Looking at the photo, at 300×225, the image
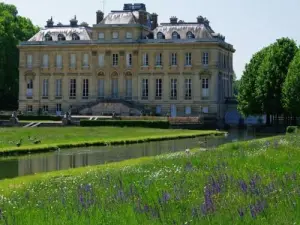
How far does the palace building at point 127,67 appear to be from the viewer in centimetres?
7844

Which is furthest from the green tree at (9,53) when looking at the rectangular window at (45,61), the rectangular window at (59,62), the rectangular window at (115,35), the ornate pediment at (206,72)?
the ornate pediment at (206,72)

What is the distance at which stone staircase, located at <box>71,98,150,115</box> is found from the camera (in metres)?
77.0

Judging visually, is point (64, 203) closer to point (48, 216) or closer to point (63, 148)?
point (48, 216)

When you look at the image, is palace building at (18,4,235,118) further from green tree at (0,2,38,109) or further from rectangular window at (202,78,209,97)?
green tree at (0,2,38,109)

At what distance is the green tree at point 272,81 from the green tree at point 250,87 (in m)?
1.04

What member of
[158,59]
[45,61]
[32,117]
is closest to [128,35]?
[158,59]

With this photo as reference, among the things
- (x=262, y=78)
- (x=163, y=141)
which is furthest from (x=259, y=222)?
(x=262, y=78)

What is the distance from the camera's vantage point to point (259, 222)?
333 inches

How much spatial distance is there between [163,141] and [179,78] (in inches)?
1330

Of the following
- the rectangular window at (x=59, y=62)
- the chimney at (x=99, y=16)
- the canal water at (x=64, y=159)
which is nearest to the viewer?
the canal water at (x=64, y=159)

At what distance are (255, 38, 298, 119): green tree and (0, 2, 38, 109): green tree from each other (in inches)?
1313

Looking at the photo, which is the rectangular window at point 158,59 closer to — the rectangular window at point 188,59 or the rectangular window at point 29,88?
the rectangular window at point 188,59

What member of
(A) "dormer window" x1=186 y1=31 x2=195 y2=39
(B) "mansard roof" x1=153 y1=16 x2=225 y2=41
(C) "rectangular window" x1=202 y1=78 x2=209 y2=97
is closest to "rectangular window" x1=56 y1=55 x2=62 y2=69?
(B) "mansard roof" x1=153 y1=16 x2=225 y2=41

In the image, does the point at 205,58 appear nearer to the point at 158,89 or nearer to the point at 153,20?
the point at 158,89
